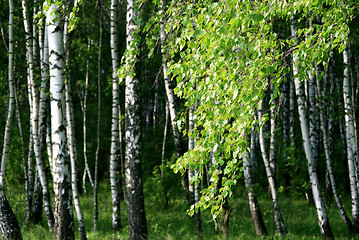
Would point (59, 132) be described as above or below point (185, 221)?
above

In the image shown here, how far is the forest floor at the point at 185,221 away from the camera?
9.28 m

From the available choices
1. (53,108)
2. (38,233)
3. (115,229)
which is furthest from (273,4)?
(38,233)

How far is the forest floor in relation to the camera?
928cm

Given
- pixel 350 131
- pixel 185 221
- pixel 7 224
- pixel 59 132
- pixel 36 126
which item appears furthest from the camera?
pixel 185 221

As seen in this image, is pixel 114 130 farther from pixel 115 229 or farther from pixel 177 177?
pixel 177 177

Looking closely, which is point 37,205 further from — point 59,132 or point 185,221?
point 59,132

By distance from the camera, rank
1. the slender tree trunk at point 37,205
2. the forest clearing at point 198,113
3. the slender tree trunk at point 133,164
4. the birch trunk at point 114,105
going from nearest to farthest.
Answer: the forest clearing at point 198,113 → the slender tree trunk at point 133,164 → the birch trunk at point 114,105 → the slender tree trunk at point 37,205

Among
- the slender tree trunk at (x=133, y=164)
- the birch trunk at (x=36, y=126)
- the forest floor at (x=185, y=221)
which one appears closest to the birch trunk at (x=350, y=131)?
the forest floor at (x=185, y=221)

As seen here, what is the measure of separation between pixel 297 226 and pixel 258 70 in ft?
29.9

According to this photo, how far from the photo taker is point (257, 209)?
942 cm

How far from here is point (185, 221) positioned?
11188 mm

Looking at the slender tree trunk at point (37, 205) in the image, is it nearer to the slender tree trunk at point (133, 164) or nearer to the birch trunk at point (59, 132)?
the birch trunk at point (59, 132)

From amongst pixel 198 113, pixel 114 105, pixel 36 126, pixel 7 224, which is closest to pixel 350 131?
pixel 114 105

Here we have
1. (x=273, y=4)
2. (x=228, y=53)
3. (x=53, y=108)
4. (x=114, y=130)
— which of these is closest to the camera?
(x=228, y=53)
